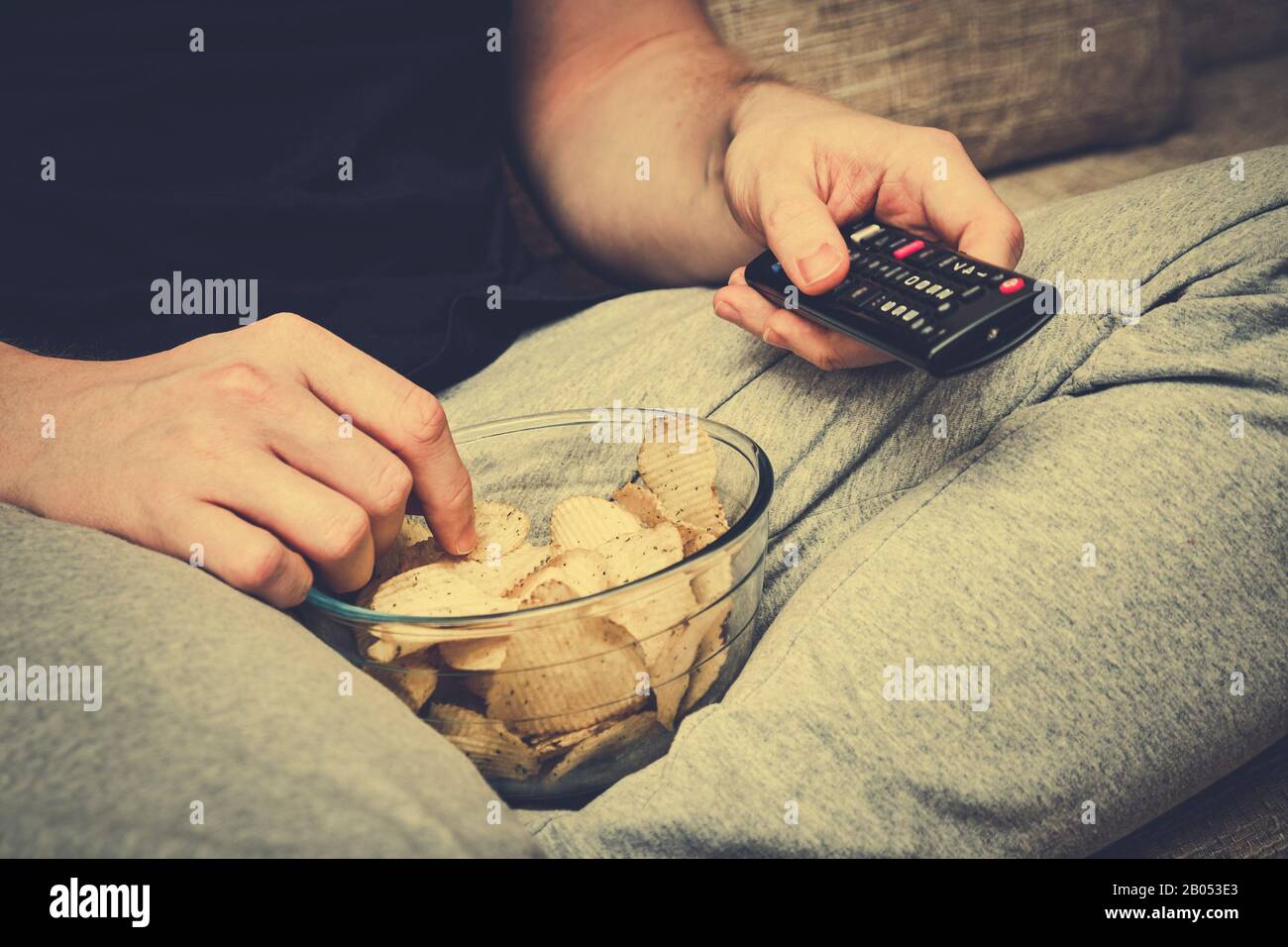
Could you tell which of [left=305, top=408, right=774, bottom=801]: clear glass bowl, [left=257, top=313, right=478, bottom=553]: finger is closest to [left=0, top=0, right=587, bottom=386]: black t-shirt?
[left=257, top=313, right=478, bottom=553]: finger

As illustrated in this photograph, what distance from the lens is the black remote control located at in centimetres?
44

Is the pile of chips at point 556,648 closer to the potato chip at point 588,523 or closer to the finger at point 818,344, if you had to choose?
the potato chip at point 588,523

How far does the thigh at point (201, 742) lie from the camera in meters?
0.32

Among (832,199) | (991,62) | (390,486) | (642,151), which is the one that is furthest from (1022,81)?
(390,486)

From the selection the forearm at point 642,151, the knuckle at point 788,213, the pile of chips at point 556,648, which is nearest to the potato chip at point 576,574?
the pile of chips at point 556,648

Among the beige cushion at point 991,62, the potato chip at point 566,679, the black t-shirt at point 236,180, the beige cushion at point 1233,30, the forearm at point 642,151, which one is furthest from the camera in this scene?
the beige cushion at point 1233,30

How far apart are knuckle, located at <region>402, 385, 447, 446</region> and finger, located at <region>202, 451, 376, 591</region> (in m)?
0.05

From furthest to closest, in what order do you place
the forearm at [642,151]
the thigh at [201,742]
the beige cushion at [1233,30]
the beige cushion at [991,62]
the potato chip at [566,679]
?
the beige cushion at [1233,30], the beige cushion at [991,62], the forearm at [642,151], the potato chip at [566,679], the thigh at [201,742]

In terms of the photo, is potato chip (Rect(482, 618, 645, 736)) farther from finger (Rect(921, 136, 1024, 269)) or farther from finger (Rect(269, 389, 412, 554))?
finger (Rect(921, 136, 1024, 269))

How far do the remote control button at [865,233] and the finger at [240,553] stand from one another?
0.36 meters

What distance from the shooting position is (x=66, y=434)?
49cm

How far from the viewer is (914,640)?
46cm
